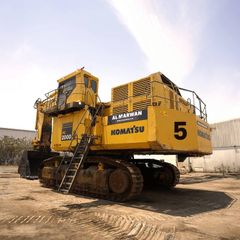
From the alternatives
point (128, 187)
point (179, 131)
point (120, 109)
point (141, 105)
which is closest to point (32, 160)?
point (120, 109)

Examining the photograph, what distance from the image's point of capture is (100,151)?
10461 mm

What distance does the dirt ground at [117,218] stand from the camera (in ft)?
16.9

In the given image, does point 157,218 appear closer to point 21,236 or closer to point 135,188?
point 135,188

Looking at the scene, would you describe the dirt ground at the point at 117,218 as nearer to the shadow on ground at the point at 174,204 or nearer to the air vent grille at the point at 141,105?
the shadow on ground at the point at 174,204

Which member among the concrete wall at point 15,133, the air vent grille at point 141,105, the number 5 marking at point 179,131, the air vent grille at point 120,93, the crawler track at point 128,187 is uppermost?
the concrete wall at point 15,133

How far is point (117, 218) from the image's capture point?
21.2ft

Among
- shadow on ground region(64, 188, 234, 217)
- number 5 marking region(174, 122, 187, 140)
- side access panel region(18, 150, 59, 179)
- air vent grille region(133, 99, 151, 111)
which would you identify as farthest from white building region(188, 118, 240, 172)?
air vent grille region(133, 99, 151, 111)

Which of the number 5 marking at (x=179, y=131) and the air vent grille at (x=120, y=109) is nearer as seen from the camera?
the number 5 marking at (x=179, y=131)

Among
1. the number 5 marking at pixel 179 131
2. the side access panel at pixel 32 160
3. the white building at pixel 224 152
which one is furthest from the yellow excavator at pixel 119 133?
the white building at pixel 224 152

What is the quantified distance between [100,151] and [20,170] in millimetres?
7820

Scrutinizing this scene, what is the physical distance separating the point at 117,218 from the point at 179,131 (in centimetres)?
363

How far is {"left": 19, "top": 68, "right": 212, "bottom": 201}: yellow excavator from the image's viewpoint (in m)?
8.59

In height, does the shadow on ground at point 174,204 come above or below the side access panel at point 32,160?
below

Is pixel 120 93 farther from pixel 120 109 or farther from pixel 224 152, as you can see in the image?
pixel 224 152
